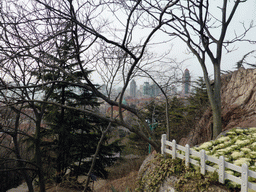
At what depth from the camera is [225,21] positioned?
833 cm

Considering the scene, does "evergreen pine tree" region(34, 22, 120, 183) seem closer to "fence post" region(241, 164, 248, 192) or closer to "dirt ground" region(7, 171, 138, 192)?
"dirt ground" region(7, 171, 138, 192)

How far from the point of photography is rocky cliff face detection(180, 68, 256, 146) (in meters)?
8.47

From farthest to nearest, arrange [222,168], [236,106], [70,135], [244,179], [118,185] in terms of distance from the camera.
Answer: [70,135] < [236,106] < [118,185] < [222,168] < [244,179]

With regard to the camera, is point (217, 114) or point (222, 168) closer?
point (222, 168)

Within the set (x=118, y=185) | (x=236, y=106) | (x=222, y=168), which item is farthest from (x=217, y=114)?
(x=118, y=185)

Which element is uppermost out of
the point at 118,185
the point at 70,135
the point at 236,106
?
the point at 236,106

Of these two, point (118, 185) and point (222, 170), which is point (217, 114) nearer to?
point (222, 170)

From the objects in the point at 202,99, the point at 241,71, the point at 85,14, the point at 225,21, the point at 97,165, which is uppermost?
the point at 225,21

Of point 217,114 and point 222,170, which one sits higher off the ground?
point 217,114

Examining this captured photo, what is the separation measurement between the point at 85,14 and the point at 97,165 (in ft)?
32.6

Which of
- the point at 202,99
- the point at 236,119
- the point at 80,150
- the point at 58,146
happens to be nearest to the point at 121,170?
the point at 80,150

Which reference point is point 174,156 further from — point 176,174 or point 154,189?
point 154,189

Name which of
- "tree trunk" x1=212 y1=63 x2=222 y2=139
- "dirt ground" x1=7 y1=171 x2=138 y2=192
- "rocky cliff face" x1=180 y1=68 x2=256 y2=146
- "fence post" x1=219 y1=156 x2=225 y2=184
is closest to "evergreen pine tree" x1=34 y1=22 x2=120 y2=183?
"dirt ground" x1=7 y1=171 x2=138 y2=192

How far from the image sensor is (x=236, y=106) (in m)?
8.92
